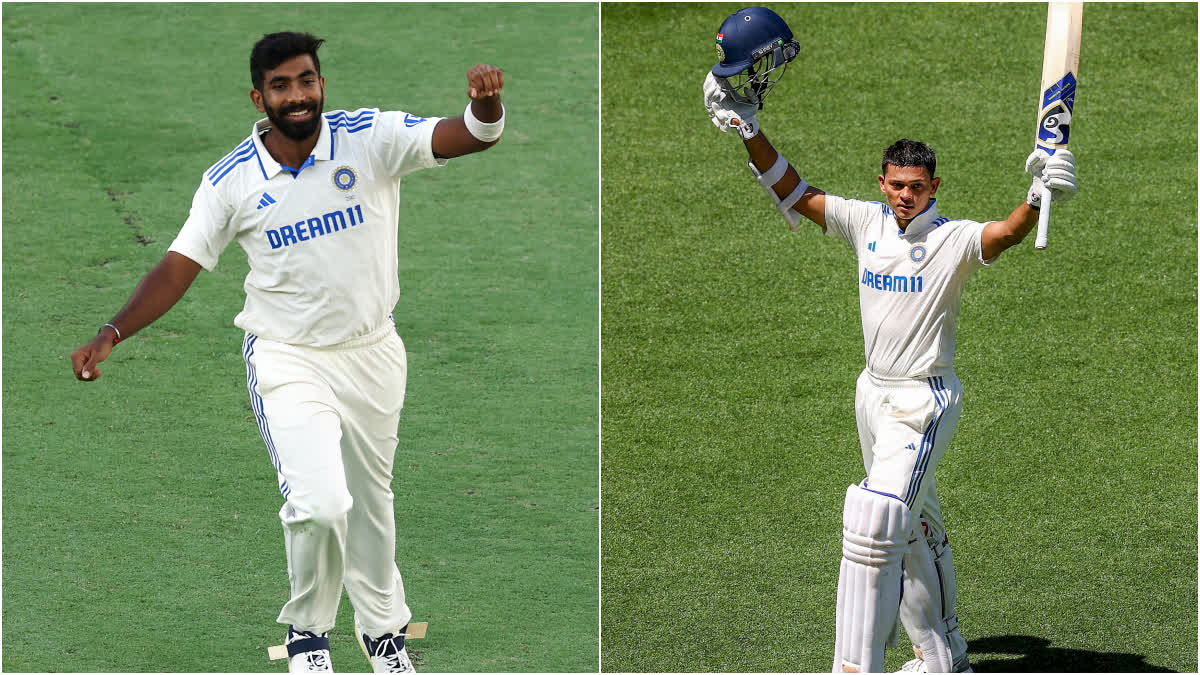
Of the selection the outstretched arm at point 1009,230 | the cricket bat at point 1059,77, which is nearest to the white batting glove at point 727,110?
the outstretched arm at point 1009,230

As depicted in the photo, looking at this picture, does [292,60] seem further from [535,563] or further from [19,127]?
[19,127]

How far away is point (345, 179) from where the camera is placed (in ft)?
19.3

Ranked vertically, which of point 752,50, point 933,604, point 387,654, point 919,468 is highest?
point 752,50

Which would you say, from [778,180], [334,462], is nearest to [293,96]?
[334,462]

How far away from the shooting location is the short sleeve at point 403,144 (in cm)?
593

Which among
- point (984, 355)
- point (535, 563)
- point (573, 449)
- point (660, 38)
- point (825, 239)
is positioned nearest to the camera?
point (535, 563)

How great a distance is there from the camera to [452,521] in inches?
308

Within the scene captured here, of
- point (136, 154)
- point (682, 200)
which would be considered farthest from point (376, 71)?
point (682, 200)

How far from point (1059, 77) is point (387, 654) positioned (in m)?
3.06

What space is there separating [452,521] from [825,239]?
3.36m

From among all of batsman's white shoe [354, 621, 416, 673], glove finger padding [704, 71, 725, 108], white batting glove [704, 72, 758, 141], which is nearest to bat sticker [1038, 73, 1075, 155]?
white batting glove [704, 72, 758, 141]

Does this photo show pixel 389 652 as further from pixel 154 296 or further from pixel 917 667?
pixel 917 667

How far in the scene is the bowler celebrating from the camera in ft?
18.9

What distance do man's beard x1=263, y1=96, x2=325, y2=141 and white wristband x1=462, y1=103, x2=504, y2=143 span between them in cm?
49
